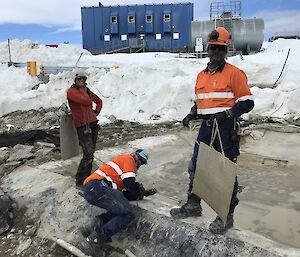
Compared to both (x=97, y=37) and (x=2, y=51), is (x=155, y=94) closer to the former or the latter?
(x=2, y=51)

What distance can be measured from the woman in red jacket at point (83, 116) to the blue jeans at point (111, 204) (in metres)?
1.21

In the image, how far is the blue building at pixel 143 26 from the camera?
3089 centimetres

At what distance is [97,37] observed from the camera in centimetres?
3198

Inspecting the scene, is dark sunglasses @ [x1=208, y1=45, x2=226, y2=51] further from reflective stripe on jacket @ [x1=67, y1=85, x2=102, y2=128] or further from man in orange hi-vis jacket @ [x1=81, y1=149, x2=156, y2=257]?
reflective stripe on jacket @ [x1=67, y1=85, x2=102, y2=128]

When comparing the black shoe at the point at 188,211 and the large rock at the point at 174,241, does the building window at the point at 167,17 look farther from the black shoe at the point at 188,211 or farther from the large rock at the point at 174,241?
the black shoe at the point at 188,211

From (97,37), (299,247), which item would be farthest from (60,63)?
(299,247)

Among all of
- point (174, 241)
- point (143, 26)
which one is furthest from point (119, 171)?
point (143, 26)

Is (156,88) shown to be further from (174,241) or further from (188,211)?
(174,241)

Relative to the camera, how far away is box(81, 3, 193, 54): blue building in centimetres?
3089

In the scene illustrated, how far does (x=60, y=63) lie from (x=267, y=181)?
18912 mm

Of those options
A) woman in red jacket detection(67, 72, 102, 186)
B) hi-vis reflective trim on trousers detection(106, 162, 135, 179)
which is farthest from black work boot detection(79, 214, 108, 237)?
woman in red jacket detection(67, 72, 102, 186)

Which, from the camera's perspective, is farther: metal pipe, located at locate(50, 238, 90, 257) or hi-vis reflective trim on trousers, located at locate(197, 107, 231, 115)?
metal pipe, located at locate(50, 238, 90, 257)

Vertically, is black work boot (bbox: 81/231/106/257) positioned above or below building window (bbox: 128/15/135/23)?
below

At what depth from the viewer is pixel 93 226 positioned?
15.4ft
